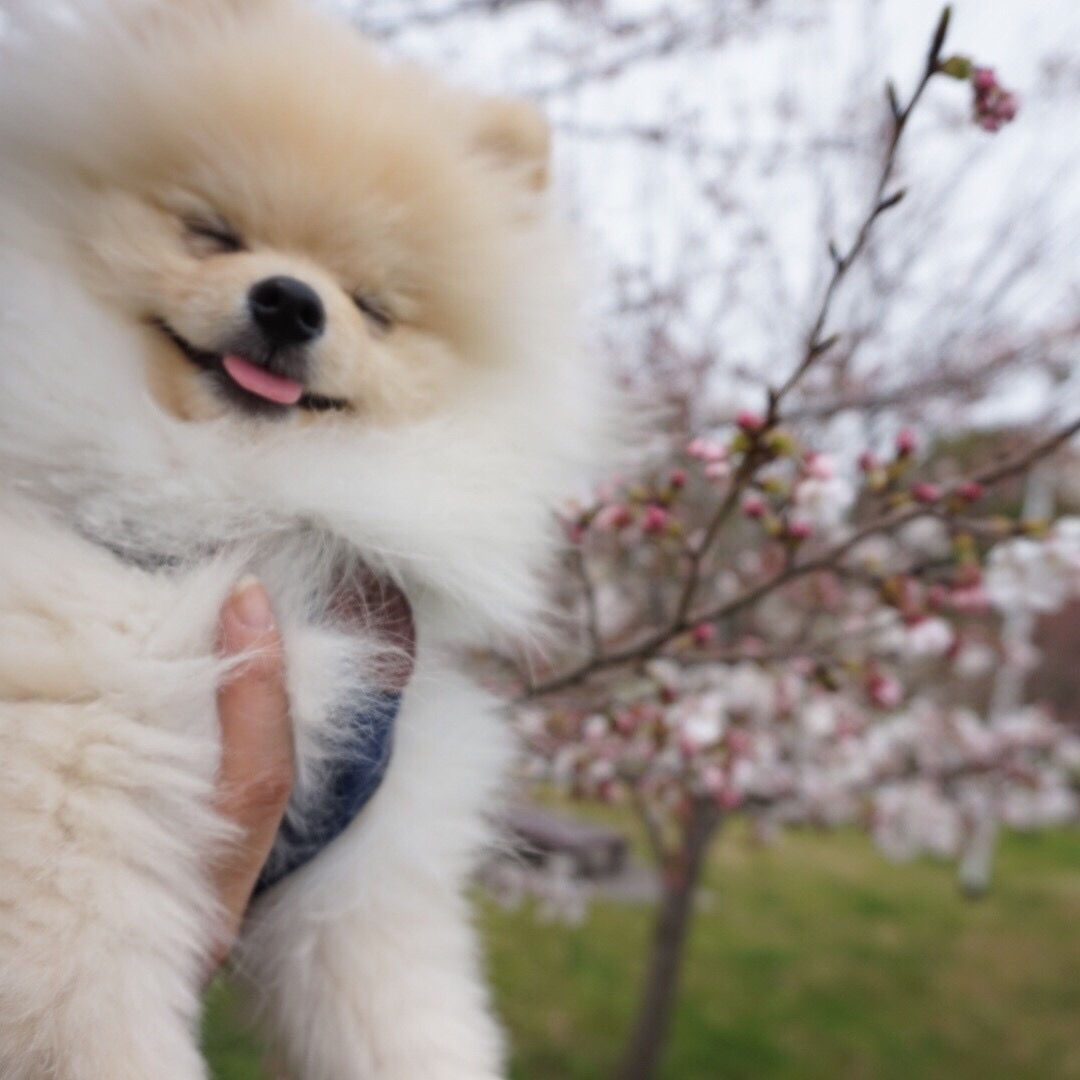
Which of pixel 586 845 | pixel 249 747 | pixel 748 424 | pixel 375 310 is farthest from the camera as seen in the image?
pixel 586 845

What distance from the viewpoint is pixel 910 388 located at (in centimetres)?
334

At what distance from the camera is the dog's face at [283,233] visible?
3.96 feet

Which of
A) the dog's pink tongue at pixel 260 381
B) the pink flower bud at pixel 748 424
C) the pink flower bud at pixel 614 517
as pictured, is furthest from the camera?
the pink flower bud at pixel 614 517

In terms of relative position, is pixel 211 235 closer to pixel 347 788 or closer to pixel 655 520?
pixel 347 788

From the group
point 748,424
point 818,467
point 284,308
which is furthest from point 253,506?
point 818,467

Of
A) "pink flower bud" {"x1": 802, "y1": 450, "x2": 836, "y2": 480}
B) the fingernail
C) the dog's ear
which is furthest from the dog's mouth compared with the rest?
"pink flower bud" {"x1": 802, "y1": 450, "x2": 836, "y2": 480}

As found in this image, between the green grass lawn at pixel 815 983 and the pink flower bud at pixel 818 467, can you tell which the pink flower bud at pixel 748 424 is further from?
the green grass lawn at pixel 815 983

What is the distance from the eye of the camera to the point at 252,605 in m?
1.14

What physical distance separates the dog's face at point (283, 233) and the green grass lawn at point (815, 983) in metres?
2.77

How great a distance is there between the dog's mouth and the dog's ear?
61 centimetres

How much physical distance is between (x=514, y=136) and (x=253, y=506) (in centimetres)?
83

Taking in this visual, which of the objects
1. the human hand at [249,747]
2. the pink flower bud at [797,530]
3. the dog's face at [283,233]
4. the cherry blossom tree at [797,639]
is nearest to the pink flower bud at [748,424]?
the cherry blossom tree at [797,639]

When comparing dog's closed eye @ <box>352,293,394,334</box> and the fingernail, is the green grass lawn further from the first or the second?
dog's closed eye @ <box>352,293,394,334</box>

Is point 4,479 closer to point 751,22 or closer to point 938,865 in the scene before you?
point 751,22
